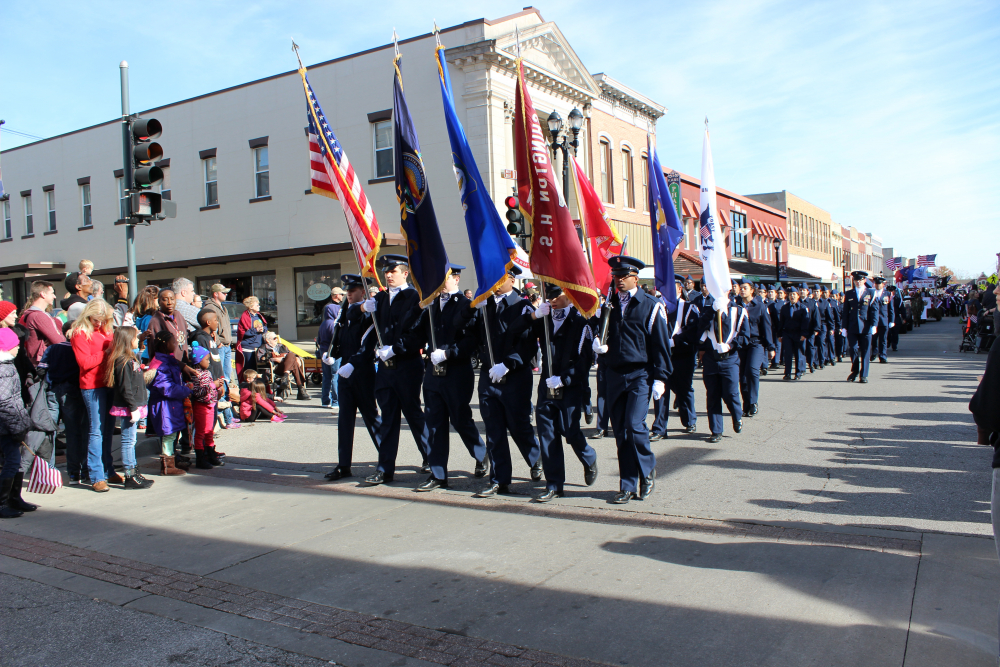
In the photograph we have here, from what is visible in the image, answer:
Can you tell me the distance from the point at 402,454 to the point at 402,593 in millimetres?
4236

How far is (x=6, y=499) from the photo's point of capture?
6332mm

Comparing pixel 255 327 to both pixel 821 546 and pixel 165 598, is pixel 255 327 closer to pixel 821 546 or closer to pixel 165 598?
pixel 165 598

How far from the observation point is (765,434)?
8.77 m

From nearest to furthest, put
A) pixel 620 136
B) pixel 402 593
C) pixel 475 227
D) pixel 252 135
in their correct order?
1. pixel 402 593
2. pixel 475 227
3. pixel 252 135
4. pixel 620 136

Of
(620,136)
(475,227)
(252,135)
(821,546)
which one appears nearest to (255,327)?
(475,227)

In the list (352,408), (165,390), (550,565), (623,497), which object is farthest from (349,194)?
(550,565)

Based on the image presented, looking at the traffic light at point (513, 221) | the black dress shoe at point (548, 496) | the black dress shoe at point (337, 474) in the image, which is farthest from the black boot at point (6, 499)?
the traffic light at point (513, 221)

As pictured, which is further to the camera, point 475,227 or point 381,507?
point 475,227

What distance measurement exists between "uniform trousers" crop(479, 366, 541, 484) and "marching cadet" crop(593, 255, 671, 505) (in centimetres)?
74

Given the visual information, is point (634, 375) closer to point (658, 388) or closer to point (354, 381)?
point (658, 388)

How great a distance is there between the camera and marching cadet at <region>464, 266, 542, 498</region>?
627 cm

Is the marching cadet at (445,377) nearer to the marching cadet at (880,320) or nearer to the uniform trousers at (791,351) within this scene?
the uniform trousers at (791,351)

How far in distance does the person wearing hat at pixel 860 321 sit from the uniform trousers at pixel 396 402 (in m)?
9.79

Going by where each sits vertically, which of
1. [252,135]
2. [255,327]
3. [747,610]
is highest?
[252,135]
